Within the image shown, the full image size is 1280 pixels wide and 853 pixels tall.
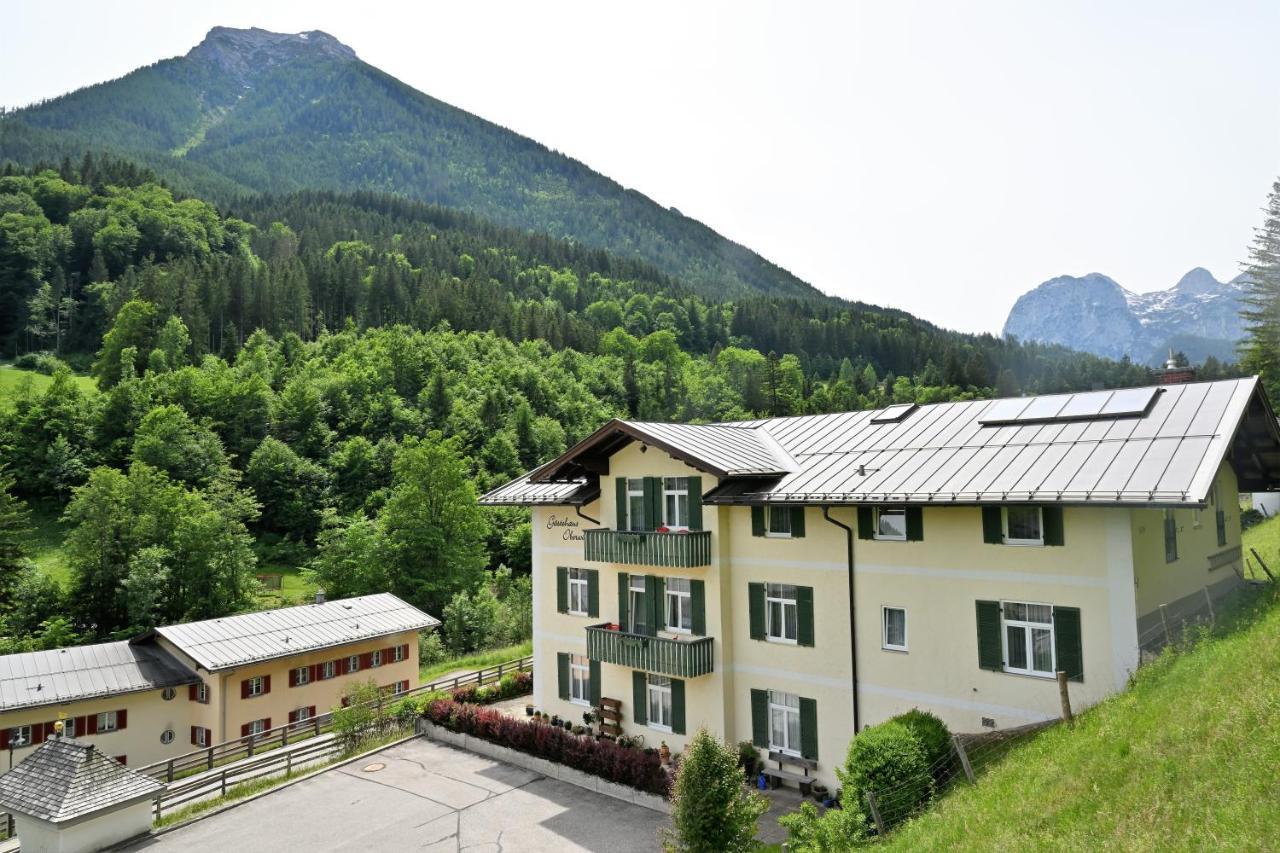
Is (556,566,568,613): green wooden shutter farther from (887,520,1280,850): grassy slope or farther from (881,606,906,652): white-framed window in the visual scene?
(887,520,1280,850): grassy slope

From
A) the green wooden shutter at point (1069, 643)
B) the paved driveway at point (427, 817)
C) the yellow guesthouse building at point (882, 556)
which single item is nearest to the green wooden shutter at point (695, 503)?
the yellow guesthouse building at point (882, 556)

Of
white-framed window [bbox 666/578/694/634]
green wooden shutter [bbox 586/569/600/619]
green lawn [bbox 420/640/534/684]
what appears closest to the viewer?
white-framed window [bbox 666/578/694/634]

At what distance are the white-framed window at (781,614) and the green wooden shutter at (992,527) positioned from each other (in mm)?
5659

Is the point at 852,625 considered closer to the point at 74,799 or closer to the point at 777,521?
the point at 777,521

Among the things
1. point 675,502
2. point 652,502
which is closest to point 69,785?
point 652,502

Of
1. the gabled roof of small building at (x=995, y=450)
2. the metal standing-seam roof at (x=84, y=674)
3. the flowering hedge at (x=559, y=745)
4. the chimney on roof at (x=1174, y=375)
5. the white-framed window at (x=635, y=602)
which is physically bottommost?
the flowering hedge at (x=559, y=745)

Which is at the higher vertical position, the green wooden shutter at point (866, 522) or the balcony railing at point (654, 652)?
the green wooden shutter at point (866, 522)

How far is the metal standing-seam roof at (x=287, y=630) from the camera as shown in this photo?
111 feet

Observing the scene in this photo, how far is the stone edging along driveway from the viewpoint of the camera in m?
21.6

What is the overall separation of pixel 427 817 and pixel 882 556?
46.6 feet

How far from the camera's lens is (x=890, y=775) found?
15.1 meters

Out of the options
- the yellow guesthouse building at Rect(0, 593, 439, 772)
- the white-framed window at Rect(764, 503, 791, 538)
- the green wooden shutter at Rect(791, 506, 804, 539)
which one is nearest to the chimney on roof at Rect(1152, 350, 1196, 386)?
the green wooden shutter at Rect(791, 506, 804, 539)

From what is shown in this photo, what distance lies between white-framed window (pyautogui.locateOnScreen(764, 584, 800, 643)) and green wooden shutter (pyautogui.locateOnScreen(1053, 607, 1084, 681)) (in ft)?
22.0

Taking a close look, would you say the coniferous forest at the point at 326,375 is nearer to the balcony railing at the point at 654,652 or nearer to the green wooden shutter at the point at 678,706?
the balcony railing at the point at 654,652
